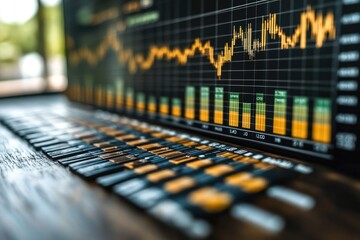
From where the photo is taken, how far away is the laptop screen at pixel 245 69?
63 centimetres

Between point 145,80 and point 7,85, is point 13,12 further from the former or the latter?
point 145,80

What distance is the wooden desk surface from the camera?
442mm

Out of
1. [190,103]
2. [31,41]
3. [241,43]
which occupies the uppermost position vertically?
[31,41]

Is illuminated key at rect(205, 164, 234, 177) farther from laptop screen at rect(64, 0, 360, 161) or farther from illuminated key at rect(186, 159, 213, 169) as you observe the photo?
laptop screen at rect(64, 0, 360, 161)

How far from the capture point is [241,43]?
0.82 m

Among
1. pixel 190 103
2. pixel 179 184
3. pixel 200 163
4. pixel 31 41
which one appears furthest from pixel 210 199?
pixel 31 41

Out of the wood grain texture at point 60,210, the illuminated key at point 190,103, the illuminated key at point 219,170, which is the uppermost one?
the illuminated key at point 190,103

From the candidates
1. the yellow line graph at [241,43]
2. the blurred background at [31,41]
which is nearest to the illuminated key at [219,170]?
the yellow line graph at [241,43]

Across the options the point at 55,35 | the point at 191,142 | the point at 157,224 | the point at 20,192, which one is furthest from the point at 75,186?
the point at 55,35

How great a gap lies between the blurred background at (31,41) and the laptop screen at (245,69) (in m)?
1.09

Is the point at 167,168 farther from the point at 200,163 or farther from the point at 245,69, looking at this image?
the point at 245,69

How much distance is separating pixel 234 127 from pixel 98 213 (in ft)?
1.49

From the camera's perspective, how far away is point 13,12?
7.36ft

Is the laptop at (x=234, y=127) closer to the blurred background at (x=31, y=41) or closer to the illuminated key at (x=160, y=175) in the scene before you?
the illuminated key at (x=160, y=175)
